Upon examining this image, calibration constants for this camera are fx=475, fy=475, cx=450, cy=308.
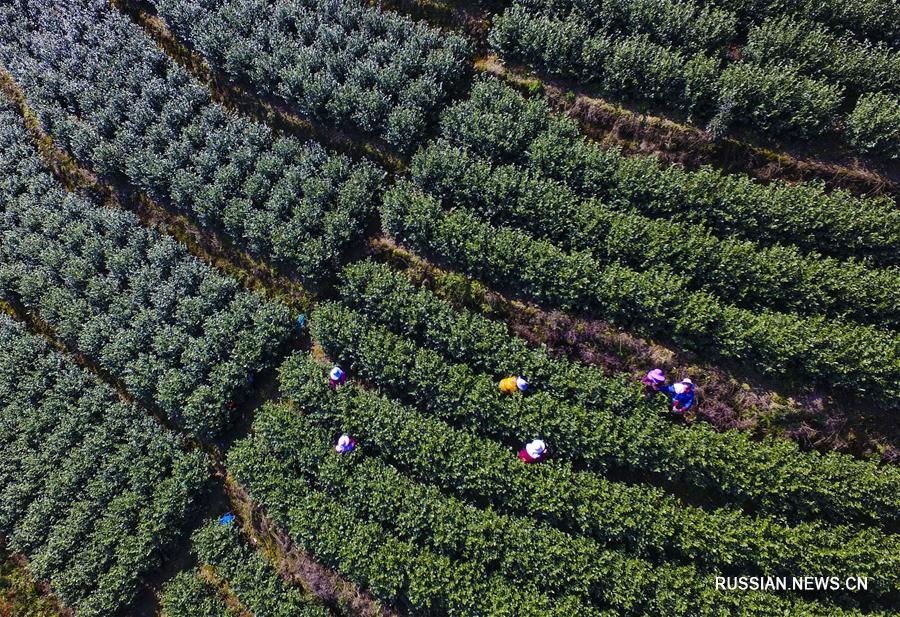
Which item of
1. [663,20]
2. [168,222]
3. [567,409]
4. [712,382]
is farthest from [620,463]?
[168,222]

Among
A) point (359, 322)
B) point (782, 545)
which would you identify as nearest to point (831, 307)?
point (782, 545)

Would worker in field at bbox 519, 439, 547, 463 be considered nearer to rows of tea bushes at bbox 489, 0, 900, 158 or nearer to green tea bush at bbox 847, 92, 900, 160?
rows of tea bushes at bbox 489, 0, 900, 158

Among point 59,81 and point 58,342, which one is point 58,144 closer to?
point 59,81

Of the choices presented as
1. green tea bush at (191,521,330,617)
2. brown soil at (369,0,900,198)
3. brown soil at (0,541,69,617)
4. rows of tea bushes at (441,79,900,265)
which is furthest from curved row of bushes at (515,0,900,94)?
brown soil at (0,541,69,617)

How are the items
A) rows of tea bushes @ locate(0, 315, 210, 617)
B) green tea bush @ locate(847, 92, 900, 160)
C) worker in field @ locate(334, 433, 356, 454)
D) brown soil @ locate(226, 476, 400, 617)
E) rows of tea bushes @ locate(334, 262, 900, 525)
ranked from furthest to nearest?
rows of tea bushes @ locate(0, 315, 210, 617) → worker in field @ locate(334, 433, 356, 454) → brown soil @ locate(226, 476, 400, 617) → green tea bush @ locate(847, 92, 900, 160) → rows of tea bushes @ locate(334, 262, 900, 525)

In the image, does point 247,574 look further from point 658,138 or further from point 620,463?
point 658,138
